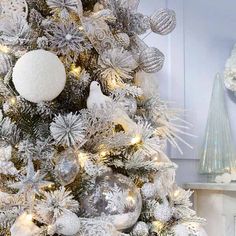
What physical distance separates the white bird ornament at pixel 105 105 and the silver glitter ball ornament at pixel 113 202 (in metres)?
0.13

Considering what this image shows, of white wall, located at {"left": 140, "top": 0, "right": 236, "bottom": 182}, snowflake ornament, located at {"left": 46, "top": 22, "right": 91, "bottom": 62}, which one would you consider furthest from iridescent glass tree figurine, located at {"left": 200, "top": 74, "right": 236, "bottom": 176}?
snowflake ornament, located at {"left": 46, "top": 22, "right": 91, "bottom": 62}

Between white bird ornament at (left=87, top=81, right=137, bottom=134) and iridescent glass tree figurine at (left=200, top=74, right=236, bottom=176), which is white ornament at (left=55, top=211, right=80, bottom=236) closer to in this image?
white bird ornament at (left=87, top=81, right=137, bottom=134)

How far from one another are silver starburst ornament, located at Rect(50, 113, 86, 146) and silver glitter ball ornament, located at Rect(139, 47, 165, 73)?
29 centimetres

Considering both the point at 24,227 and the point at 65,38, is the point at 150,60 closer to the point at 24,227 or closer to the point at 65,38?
the point at 65,38

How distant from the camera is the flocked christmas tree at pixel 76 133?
872 millimetres

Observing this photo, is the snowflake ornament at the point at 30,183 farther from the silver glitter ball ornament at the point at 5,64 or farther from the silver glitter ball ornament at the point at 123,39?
Result: the silver glitter ball ornament at the point at 123,39

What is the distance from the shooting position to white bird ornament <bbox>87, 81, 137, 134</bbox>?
96cm

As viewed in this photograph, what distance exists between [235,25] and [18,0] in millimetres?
1068

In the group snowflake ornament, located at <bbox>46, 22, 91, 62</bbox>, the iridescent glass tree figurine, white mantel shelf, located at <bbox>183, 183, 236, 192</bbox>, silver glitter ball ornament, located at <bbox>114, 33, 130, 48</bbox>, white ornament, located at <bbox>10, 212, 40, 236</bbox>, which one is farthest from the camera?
the iridescent glass tree figurine

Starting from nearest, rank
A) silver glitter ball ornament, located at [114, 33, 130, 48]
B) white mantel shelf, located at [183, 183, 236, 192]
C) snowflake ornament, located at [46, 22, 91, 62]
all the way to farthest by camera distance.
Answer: snowflake ornament, located at [46, 22, 91, 62] < silver glitter ball ornament, located at [114, 33, 130, 48] < white mantel shelf, located at [183, 183, 236, 192]

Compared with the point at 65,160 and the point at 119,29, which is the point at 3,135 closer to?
the point at 65,160

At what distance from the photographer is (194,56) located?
66.4 inches

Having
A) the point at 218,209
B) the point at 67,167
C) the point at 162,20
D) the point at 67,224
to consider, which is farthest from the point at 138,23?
the point at 218,209

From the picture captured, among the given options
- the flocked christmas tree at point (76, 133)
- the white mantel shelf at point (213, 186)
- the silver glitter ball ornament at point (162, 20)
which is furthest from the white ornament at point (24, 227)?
the white mantel shelf at point (213, 186)
